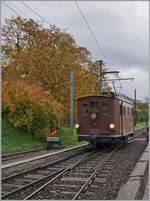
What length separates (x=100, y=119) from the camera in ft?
78.9

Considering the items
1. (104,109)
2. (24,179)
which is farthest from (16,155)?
(24,179)

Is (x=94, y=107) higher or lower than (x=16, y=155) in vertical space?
higher

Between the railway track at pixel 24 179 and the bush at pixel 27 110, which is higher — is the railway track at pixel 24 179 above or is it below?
below

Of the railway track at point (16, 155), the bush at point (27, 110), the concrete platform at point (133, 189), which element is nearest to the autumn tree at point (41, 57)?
the bush at point (27, 110)

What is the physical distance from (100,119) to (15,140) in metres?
5.25

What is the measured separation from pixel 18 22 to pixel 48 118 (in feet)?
43.8

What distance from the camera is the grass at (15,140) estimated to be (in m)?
23.8

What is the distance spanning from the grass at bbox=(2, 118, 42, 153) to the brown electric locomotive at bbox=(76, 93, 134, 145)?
3258mm

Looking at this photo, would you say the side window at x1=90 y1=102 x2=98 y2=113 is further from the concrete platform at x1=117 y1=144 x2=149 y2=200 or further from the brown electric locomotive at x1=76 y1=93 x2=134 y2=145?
the concrete platform at x1=117 y1=144 x2=149 y2=200

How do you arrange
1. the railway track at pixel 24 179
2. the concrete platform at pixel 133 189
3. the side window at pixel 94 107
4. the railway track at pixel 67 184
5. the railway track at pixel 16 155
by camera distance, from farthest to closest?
the side window at pixel 94 107
the railway track at pixel 16 155
the railway track at pixel 24 179
the railway track at pixel 67 184
the concrete platform at pixel 133 189

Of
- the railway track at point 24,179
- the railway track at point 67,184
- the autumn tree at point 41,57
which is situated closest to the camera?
the railway track at point 67,184

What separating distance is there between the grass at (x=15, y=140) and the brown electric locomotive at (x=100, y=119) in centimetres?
326

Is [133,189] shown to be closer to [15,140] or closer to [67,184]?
[67,184]

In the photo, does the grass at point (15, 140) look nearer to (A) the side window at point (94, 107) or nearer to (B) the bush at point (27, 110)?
(B) the bush at point (27, 110)
